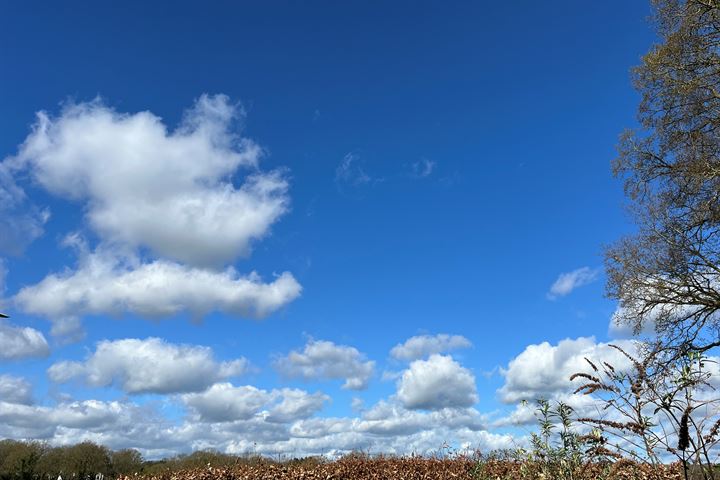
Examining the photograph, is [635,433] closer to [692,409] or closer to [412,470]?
[692,409]

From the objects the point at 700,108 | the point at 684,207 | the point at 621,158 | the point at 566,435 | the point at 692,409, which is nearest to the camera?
the point at 692,409

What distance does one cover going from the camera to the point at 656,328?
57.8 feet

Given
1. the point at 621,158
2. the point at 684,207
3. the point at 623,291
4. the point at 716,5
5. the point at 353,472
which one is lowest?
the point at 353,472

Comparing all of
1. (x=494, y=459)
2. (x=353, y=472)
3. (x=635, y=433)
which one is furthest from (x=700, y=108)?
(x=635, y=433)

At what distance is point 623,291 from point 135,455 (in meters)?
28.3

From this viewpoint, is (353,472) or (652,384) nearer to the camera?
(652,384)

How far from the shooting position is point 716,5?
14766 mm

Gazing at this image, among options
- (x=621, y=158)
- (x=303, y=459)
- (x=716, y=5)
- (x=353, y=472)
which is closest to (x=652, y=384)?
(x=353, y=472)

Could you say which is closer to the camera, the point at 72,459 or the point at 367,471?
the point at 367,471

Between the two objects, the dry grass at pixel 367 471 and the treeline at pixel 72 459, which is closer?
the dry grass at pixel 367 471

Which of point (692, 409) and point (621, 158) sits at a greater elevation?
point (621, 158)

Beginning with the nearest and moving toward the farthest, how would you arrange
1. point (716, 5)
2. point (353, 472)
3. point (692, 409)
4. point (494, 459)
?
point (692, 409)
point (353, 472)
point (494, 459)
point (716, 5)

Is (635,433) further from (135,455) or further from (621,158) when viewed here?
(135,455)

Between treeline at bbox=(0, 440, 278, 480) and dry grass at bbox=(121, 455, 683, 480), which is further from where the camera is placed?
treeline at bbox=(0, 440, 278, 480)
